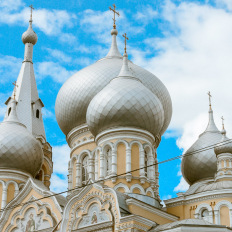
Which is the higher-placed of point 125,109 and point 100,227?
point 125,109

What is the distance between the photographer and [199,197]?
20.2m

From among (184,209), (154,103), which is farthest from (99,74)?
(184,209)

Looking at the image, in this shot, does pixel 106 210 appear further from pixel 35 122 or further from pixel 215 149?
pixel 35 122

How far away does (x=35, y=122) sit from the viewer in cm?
2628

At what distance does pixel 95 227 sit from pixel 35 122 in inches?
363

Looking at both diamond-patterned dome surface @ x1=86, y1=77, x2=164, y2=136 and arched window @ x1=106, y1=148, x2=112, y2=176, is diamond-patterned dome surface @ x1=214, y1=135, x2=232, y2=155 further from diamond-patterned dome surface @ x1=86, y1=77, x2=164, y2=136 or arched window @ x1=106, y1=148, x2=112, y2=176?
arched window @ x1=106, y1=148, x2=112, y2=176

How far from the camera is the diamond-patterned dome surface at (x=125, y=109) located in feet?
68.2

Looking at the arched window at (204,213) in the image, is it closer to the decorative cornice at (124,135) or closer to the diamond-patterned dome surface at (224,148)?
the diamond-patterned dome surface at (224,148)

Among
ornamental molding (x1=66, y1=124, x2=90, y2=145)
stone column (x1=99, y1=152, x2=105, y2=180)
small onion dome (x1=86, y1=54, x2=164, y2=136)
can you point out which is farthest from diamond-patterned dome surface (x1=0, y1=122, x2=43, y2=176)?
stone column (x1=99, y1=152, x2=105, y2=180)

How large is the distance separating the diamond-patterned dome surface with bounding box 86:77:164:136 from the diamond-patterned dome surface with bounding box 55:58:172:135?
7.69 feet

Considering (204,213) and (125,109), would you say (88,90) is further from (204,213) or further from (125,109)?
(204,213)

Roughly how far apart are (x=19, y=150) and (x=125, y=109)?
176 inches

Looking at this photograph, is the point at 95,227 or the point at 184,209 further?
the point at 184,209

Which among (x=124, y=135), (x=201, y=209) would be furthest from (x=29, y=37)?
(x=201, y=209)
